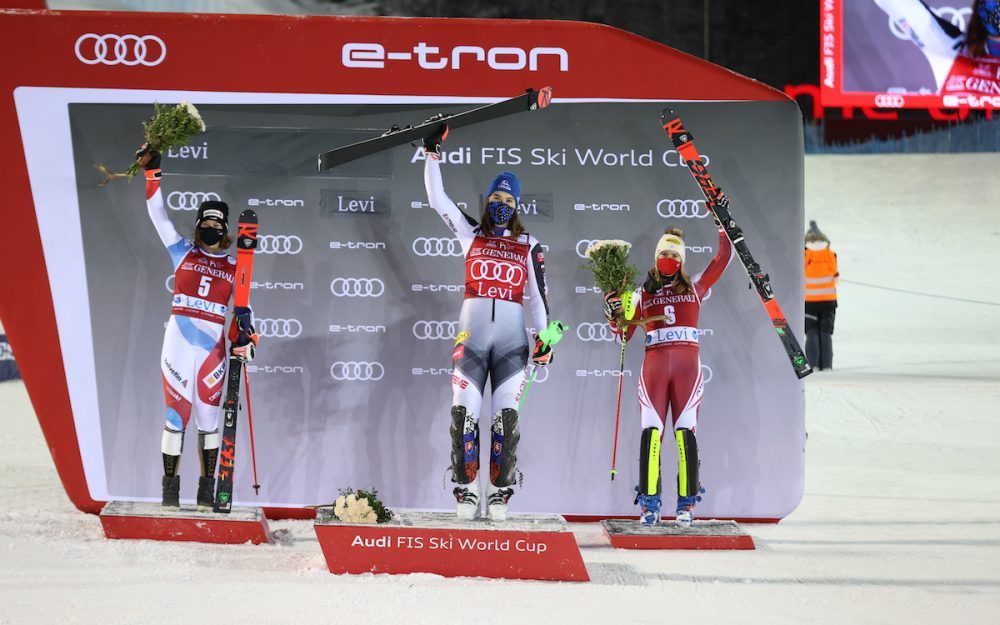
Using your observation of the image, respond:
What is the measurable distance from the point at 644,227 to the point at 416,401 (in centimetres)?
141

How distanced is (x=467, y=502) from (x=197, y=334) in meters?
1.43

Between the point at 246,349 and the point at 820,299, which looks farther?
the point at 820,299

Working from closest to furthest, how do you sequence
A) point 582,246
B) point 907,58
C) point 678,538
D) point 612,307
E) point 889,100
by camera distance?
point 678,538 → point 612,307 → point 582,246 → point 907,58 → point 889,100

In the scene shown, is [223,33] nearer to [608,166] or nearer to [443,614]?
[608,166]

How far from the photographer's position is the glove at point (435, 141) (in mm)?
4738

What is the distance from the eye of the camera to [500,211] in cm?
484

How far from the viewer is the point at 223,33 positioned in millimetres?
5344

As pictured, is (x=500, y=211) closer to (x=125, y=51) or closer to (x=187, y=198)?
(x=187, y=198)

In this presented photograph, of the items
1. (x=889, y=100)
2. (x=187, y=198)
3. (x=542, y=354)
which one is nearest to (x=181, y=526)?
(x=187, y=198)

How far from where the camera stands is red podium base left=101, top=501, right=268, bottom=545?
484 cm

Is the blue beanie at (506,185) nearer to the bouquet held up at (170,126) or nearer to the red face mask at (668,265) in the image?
the red face mask at (668,265)

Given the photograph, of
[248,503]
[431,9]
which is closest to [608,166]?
[248,503]

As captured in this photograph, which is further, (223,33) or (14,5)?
(14,5)

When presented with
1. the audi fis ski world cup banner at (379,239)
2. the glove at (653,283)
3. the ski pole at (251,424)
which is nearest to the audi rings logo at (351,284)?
the audi fis ski world cup banner at (379,239)
